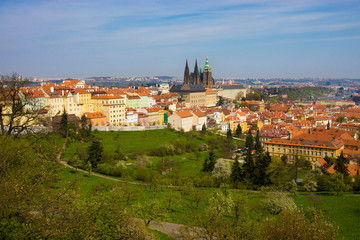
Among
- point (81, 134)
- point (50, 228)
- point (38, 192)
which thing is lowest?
point (81, 134)

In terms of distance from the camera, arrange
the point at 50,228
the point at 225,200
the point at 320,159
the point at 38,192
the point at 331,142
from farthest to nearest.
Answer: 1. the point at 331,142
2. the point at 320,159
3. the point at 225,200
4. the point at 38,192
5. the point at 50,228

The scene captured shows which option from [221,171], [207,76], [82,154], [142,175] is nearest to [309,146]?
[221,171]

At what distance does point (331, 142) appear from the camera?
4341cm

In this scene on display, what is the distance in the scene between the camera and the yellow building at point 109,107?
5472 cm

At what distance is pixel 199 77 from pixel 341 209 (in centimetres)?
9802

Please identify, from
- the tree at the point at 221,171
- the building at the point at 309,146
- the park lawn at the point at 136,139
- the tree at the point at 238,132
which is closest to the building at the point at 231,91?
the tree at the point at 238,132

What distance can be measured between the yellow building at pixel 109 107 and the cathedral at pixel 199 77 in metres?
64.4

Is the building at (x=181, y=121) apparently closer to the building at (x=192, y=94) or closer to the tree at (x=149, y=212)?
the building at (x=192, y=94)

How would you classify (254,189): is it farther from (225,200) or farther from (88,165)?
(88,165)

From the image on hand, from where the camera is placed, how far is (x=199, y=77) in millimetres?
119500

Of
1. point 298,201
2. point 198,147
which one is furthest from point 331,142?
point 298,201

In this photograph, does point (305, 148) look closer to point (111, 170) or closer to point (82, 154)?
point (111, 170)

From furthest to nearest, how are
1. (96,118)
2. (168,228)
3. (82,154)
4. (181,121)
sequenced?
(181,121)
(96,118)
(82,154)
(168,228)

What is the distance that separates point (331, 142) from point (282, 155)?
6130 millimetres
